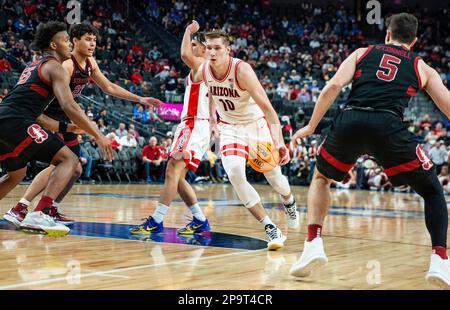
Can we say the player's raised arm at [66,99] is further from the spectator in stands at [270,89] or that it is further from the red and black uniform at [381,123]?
the spectator in stands at [270,89]

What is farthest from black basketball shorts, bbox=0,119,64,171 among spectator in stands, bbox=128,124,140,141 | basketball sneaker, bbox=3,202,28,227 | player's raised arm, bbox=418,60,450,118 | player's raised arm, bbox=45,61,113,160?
spectator in stands, bbox=128,124,140,141

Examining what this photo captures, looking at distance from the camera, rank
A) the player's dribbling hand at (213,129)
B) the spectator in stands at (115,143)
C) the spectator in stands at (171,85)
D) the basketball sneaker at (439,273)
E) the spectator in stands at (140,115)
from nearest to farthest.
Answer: the basketball sneaker at (439,273)
the player's dribbling hand at (213,129)
the spectator in stands at (115,143)
the spectator in stands at (140,115)
the spectator in stands at (171,85)

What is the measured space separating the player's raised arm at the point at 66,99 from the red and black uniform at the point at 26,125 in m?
0.12

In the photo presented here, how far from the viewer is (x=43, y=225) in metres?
5.68

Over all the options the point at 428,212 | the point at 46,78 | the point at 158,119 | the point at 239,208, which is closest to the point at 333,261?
the point at 428,212

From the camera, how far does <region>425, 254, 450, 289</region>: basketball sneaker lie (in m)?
3.85

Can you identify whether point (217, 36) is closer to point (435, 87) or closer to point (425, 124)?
point (435, 87)

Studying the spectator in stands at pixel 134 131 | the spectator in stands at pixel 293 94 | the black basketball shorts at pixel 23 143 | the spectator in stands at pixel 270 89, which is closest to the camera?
the black basketball shorts at pixel 23 143

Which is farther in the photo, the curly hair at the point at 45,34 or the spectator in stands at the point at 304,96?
the spectator in stands at the point at 304,96

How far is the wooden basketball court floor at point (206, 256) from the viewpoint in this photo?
12.8ft

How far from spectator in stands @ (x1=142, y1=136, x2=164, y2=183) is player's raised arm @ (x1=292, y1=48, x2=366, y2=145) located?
41.3ft

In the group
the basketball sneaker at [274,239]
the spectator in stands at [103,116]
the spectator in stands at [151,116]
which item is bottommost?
the basketball sneaker at [274,239]

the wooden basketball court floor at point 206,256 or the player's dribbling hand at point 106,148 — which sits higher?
the player's dribbling hand at point 106,148

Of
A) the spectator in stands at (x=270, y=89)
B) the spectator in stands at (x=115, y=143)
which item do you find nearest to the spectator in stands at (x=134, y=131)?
the spectator in stands at (x=115, y=143)
